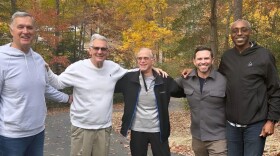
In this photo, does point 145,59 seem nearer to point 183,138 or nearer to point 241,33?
point 241,33

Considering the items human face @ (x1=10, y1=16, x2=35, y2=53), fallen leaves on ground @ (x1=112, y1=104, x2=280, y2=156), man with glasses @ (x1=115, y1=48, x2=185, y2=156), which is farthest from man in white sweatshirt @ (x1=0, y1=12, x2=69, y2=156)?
fallen leaves on ground @ (x1=112, y1=104, x2=280, y2=156)

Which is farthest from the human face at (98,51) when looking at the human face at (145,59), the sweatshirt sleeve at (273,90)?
the sweatshirt sleeve at (273,90)

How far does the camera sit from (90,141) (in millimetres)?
4527

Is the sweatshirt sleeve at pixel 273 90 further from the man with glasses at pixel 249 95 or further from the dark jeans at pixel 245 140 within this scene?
the dark jeans at pixel 245 140

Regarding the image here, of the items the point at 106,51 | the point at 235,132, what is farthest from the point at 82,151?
the point at 235,132

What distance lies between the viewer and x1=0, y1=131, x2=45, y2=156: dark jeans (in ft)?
12.0

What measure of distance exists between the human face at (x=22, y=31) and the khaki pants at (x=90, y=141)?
1349 mm

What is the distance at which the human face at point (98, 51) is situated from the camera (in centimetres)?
447

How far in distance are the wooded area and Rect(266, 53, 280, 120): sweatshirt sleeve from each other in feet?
31.5

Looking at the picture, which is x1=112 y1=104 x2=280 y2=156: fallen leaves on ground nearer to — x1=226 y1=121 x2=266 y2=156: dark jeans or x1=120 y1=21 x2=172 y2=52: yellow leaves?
x1=226 y1=121 x2=266 y2=156: dark jeans

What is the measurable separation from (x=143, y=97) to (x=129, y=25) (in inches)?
795

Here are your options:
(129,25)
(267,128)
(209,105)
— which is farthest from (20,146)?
(129,25)

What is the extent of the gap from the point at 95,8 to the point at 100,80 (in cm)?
2012

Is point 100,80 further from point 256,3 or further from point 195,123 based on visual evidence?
point 256,3
